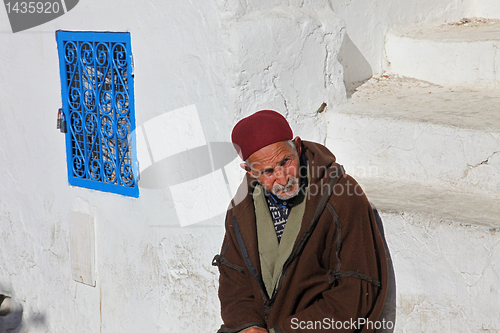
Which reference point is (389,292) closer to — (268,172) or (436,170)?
(436,170)

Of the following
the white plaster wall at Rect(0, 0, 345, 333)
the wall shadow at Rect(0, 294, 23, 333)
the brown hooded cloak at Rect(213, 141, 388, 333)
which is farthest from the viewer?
the wall shadow at Rect(0, 294, 23, 333)

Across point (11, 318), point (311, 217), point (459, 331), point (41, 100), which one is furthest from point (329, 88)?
point (11, 318)

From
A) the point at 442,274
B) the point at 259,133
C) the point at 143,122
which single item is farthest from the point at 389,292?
the point at 143,122

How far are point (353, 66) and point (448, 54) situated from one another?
2.13 ft

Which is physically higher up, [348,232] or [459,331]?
[348,232]

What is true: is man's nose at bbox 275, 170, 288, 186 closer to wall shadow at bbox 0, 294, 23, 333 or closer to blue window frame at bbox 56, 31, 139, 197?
blue window frame at bbox 56, 31, 139, 197

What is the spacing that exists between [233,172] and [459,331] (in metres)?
1.46

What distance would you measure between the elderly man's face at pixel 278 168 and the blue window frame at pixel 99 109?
5.10 ft

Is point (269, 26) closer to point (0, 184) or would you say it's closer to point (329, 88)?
point (329, 88)

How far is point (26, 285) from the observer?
175 inches

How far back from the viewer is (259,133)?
2.21 metres

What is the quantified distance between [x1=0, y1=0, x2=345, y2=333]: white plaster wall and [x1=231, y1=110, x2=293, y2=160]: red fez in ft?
2.28

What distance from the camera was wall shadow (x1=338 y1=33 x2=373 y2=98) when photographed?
367 cm

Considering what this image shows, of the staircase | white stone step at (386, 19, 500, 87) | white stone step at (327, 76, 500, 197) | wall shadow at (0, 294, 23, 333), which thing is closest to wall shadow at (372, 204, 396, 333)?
the staircase
